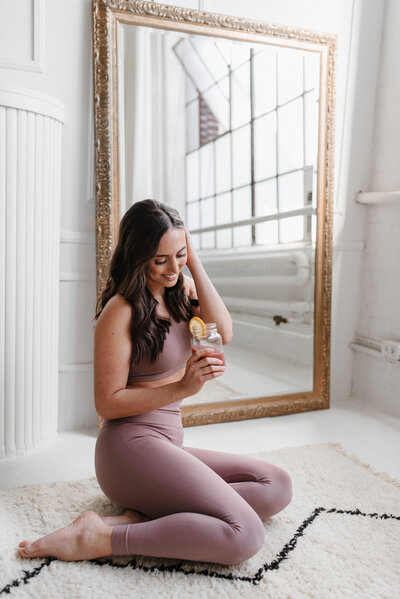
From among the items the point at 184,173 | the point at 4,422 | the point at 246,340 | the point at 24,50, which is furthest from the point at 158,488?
the point at 24,50

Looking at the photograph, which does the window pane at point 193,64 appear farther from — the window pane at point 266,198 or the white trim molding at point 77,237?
the white trim molding at point 77,237

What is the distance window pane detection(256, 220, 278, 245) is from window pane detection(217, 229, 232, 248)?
0.14 meters

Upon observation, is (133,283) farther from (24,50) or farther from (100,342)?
(24,50)

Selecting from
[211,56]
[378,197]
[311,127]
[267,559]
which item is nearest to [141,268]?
[267,559]

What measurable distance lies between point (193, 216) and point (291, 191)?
51cm

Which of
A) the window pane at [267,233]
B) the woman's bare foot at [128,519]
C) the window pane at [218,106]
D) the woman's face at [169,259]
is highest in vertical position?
the window pane at [218,106]

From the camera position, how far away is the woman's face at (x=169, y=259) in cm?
150

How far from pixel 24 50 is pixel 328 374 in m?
2.00

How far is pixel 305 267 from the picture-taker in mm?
2750

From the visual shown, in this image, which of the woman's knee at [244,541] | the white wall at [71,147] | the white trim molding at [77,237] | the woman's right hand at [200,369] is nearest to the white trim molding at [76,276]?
the white wall at [71,147]

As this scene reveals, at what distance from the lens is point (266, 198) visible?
263 centimetres

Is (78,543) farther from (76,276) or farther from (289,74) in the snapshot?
(289,74)

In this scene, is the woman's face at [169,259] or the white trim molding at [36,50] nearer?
the woman's face at [169,259]

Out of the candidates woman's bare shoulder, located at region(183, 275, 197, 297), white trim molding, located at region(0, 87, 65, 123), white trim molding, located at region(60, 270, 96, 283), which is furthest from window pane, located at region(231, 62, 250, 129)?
woman's bare shoulder, located at region(183, 275, 197, 297)
